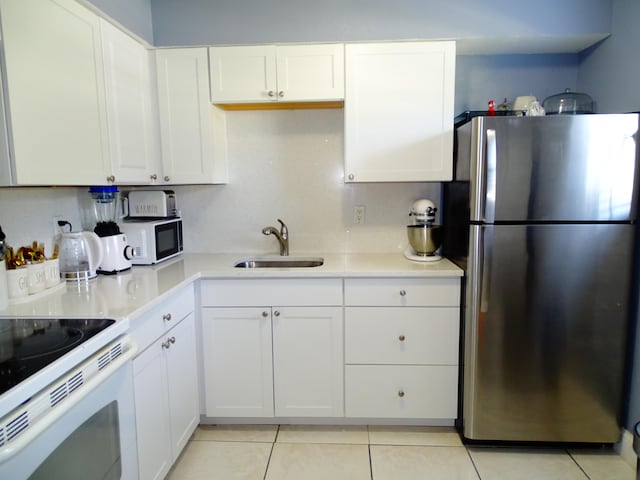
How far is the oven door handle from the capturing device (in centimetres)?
85

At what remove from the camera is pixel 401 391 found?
7.05 feet

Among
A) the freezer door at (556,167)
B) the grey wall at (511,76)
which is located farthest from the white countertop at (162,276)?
the grey wall at (511,76)

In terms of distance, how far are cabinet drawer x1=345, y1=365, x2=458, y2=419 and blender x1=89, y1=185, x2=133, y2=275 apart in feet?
4.29

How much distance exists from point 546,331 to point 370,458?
105 cm

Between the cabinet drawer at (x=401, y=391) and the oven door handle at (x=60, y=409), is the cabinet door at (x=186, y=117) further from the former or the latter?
the cabinet drawer at (x=401, y=391)

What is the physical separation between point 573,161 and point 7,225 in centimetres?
250

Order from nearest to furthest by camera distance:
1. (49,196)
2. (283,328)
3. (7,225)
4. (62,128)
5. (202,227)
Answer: (62,128), (7,225), (49,196), (283,328), (202,227)

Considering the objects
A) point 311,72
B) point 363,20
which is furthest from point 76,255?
point 363,20

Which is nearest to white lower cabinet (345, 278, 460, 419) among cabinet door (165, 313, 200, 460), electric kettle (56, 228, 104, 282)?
cabinet door (165, 313, 200, 460)

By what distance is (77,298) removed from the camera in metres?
1.65

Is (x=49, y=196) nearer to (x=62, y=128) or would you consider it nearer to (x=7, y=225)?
(x=7, y=225)

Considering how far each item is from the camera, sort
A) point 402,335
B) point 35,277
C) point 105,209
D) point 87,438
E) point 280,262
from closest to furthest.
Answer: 1. point 87,438
2. point 35,277
3. point 402,335
4. point 105,209
5. point 280,262

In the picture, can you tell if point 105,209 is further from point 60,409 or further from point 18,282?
point 60,409

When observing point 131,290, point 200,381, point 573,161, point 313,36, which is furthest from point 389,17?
point 200,381
